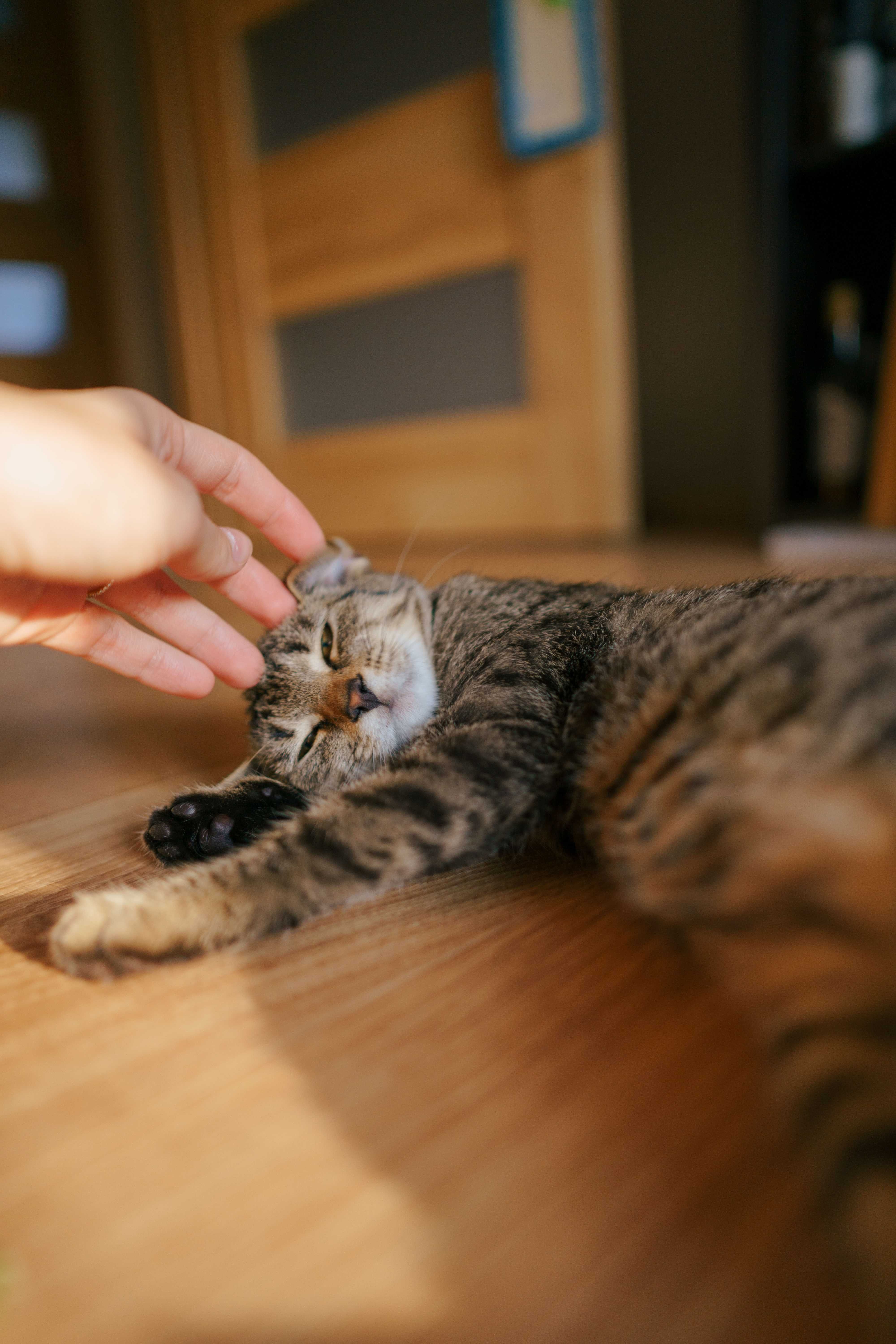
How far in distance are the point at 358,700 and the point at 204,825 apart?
25 centimetres

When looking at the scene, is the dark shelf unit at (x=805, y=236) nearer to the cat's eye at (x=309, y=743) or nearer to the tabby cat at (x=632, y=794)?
the tabby cat at (x=632, y=794)

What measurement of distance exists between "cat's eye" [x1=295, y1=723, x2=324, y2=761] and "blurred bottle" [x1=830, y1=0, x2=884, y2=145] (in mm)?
2018

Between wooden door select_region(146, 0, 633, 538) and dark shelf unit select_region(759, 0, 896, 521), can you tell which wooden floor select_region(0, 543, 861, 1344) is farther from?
wooden door select_region(146, 0, 633, 538)

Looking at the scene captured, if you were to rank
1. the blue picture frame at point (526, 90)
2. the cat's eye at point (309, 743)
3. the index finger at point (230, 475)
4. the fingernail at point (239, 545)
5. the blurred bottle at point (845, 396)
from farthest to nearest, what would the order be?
the blue picture frame at point (526, 90) < the blurred bottle at point (845, 396) < the cat's eye at point (309, 743) < the fingernail at point (239, 545) < the index finger at point (230, 475)

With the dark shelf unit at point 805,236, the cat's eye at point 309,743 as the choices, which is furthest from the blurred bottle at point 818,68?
the cat's eye at point 309,743

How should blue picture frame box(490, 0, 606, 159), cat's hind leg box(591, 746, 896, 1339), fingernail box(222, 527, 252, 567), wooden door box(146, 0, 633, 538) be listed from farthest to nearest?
wooden door box(146, 0, 633, 538), blue picture frame box(490, 0, 606, 159), fingernail box(222, 527, 252, 567), cat's hind leg box(591, 746, 896, 1339)

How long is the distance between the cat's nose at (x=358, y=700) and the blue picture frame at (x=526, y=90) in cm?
255

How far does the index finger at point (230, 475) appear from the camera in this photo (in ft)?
2.89

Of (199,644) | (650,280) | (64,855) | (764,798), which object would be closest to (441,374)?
(650,280)

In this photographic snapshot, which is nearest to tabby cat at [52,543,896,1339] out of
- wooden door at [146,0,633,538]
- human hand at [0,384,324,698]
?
human hand at [0,384,324,698]

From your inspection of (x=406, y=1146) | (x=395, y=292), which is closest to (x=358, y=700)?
(x=406, y=1146)

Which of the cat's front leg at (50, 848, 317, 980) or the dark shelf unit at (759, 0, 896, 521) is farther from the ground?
the dark shelf unit at (759, 0, 896, 521)

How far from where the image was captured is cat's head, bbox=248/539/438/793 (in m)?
1.07

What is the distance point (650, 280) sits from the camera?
318cm
